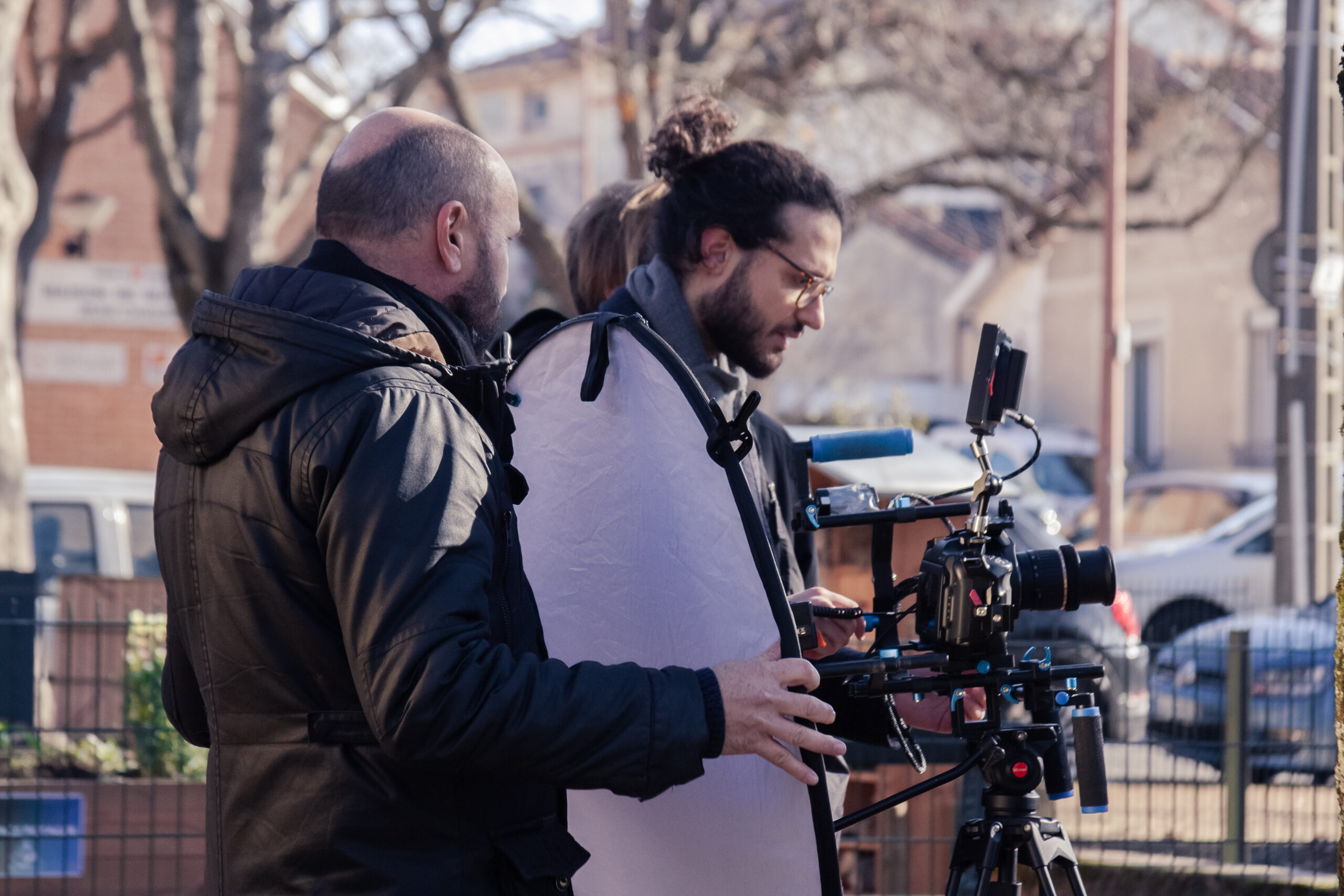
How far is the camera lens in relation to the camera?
2240mm

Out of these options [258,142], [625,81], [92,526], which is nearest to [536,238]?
[625,81]

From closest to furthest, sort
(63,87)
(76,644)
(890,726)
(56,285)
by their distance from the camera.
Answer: (890,726) → (76,644) → (63,87) → (56,285)

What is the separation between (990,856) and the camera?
91.7 inches

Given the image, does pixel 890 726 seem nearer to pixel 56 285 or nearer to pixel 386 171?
pixel 386 171

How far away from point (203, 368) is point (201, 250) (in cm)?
711

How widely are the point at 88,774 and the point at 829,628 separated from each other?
9.71 ft

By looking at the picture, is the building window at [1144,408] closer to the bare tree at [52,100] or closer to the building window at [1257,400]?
the building window at [1257,400]

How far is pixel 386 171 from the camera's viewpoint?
78.0 inches

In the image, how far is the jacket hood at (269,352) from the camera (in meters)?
1.79

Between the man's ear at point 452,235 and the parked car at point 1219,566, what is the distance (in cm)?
859

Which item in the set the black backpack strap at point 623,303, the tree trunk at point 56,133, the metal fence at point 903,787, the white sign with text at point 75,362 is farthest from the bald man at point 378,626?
the white sign with text at point 75,362

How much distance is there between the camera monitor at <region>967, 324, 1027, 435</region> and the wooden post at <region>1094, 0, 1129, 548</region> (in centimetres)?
1039

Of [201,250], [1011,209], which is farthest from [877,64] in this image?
[201,250]

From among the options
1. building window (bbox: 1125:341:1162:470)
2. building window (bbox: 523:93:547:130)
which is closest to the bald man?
building window (bbox: 1125:341:1162:470)
